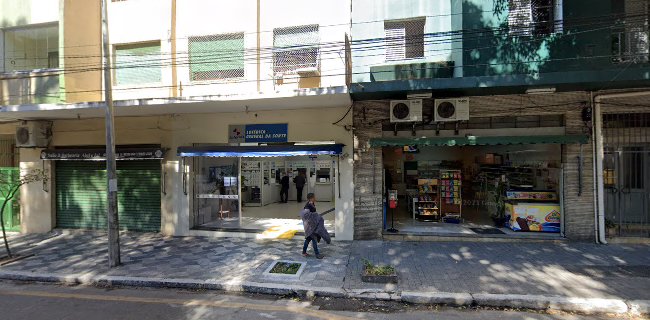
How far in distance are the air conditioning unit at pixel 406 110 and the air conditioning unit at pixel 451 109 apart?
45cm

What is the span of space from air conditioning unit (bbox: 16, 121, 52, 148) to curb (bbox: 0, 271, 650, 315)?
552cm

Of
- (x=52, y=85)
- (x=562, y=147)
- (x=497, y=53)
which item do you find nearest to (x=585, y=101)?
(x=562, y=147)

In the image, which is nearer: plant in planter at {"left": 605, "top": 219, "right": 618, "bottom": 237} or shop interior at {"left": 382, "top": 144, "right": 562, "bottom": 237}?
plant in planter at {"left": 605, "top": 219, "right": 618, "bottom": 237}

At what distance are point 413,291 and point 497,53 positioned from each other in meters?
6.35

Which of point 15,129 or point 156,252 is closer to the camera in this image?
point 156,252

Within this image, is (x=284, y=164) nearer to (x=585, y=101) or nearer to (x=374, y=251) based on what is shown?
(x=374, y=251)

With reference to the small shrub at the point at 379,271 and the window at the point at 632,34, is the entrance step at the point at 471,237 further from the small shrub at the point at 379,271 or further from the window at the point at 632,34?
the window at the point at 632,34

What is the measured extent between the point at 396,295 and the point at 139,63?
9516 millimetres

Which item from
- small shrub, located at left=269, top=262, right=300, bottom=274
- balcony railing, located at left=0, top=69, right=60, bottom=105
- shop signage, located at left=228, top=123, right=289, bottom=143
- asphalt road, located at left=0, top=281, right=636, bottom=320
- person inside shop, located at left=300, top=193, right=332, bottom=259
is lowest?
asphalt road, located at left=0, top=281, right=636, bottom=320

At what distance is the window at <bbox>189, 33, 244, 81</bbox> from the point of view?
31.0 ft

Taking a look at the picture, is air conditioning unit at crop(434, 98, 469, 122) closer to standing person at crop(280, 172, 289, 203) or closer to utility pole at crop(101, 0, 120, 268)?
utility pole at crop(101, 0, 120, 268)

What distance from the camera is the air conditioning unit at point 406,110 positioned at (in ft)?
27.7

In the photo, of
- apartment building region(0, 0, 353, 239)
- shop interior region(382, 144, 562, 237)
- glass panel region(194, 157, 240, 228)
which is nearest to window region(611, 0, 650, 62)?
shop interior region(382, 144, 562, 237)

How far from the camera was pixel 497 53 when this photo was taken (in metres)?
8.42
